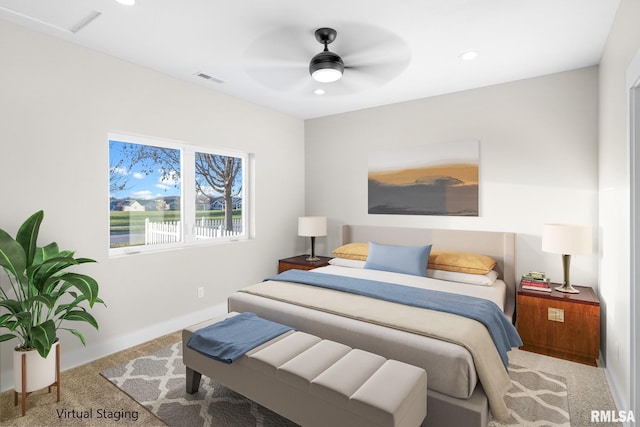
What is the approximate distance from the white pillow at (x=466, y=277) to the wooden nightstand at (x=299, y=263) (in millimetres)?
1407

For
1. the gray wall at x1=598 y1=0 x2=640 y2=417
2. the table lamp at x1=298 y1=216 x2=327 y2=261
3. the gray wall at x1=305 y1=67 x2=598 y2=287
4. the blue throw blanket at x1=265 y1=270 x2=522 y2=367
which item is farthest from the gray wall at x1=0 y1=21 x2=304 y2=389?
the gray wall at x1=598 y1=0 x2=640 y2=417

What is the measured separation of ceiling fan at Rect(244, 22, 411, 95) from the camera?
8.18 feet

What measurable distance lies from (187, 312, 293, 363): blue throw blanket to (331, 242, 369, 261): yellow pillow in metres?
1.80

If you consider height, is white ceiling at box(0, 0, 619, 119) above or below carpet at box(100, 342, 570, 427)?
above

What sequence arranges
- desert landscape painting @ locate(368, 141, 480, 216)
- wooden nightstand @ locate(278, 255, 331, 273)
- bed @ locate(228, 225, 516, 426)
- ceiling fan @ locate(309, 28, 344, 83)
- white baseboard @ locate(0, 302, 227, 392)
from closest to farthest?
1. bed @ locate(228, 225, 516, 426)
2. ceiling fan @ locate(309, 28, 344, 83)
3. white baseboard @ locate(0, 302, 227, 392)
4. desert landscape painting @ locate(368, 141, 480, 216)
5. wooden nightstand @ locate(278, 255, 331, 273)

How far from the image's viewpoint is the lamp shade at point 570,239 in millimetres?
2842

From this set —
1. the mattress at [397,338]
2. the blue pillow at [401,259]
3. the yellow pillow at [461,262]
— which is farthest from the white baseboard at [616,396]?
the blue pillow at [401,259]

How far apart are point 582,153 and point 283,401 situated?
132 inches

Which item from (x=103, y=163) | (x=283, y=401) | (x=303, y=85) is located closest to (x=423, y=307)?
(x=283, y=401)

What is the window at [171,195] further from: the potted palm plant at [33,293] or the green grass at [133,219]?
the potted palm plant at [33,293]

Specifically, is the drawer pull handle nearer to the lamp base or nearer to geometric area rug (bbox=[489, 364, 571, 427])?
the lamp base

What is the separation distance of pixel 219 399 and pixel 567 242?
3.02 metres

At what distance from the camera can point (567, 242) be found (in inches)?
113

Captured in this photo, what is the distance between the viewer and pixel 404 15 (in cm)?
228
